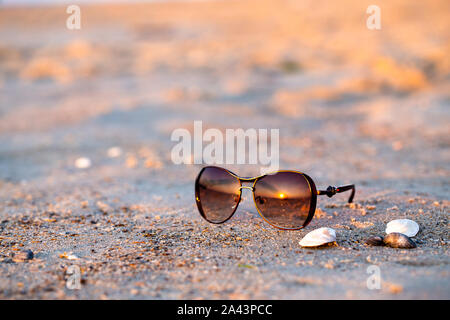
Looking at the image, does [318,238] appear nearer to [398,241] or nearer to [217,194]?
[398,241]

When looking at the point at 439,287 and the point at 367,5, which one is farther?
the point at 367,5

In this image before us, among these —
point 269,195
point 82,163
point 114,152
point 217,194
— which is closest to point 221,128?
point 114,152

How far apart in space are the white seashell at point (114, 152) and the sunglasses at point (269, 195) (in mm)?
2748

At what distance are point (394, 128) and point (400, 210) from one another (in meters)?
3.66

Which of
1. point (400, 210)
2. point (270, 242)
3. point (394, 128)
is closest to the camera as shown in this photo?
point (270, 242)

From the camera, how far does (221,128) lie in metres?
6.61

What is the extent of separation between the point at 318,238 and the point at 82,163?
3407mm

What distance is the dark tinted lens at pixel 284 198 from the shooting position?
2.48m

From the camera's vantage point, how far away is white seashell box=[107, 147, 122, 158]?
523 cm

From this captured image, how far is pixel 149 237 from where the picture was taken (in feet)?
8.29

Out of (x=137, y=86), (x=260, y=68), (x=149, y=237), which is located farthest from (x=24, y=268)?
(x=260, y=68)

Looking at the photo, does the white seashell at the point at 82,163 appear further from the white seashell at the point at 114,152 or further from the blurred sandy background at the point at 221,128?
the white seashell at the point at 114,152

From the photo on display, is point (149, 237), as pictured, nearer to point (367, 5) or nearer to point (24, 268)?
point (24, 268)

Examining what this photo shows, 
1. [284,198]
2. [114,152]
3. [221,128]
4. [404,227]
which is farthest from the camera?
[221,128]
